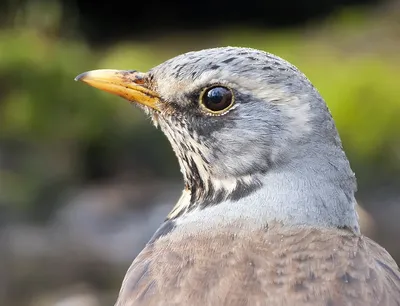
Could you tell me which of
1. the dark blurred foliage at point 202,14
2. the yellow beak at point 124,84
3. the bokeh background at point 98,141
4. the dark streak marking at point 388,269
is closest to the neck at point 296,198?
the dark streak marking at point 388,269

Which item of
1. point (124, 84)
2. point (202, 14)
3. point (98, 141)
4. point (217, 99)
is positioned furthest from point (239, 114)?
point (202, 14)

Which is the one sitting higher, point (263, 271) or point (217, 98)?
point (217, 98)

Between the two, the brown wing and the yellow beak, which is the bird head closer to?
the yellow beak

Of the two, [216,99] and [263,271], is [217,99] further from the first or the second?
[263,271]

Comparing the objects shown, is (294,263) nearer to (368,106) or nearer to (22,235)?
(22,235)

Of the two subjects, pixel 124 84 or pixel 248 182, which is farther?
pixel 124 84

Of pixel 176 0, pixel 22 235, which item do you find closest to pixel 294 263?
pixel 22 235

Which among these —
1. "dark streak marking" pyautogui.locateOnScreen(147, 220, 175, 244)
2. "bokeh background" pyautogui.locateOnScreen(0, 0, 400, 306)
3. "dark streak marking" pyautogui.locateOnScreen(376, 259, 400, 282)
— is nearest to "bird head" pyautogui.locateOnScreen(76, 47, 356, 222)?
"dark streak marking" pyautogui.locateOnScreen(147, 220, 175, 244)
